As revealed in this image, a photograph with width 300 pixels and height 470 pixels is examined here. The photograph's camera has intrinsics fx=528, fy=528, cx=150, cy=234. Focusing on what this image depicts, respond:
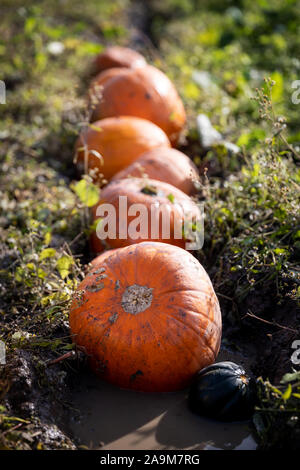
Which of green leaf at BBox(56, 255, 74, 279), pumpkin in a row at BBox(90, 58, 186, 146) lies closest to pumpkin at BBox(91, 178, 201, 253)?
green leaf at BBox(56, 255, 74, 279)

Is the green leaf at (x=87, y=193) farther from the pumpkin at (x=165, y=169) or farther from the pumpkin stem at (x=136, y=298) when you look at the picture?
the pumpkin stem at (x=136, y=298)

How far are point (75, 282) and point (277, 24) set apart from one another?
20.7ft

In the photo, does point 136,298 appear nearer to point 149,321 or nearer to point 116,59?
point 149,321

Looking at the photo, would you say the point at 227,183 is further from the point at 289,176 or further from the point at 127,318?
→ the point at 127,318

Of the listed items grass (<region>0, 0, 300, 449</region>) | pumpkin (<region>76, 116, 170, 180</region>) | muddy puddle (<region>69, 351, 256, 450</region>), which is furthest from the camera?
pumpkin (<region>76, 116, 170, 180</region>)

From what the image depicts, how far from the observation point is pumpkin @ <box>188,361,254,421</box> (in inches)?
110

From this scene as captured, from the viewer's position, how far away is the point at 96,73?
6809 millimetres

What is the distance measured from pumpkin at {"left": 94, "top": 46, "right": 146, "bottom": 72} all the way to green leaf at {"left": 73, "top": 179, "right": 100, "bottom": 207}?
9.95ft

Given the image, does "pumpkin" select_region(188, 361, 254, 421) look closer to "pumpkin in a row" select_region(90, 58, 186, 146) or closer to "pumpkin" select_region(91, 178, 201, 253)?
"pumpkin" select_region(91, 178, 201, 253)

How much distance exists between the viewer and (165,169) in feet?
14.2

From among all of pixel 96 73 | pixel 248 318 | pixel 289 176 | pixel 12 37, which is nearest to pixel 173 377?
pixel 248 318

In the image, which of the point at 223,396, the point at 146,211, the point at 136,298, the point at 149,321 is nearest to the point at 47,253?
the point at 146,211

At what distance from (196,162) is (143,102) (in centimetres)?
86

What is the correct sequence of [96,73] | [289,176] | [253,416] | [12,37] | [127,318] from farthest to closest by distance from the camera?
[12,37]
[96,73]
[289,176]
[127,318]
[253,416]
